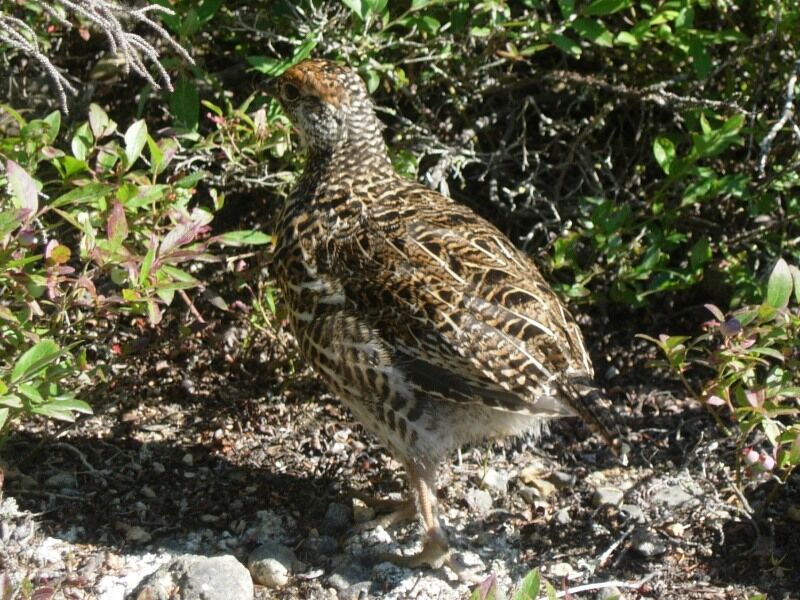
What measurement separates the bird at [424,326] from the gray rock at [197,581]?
0.63 metres

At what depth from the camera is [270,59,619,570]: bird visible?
3662 mm

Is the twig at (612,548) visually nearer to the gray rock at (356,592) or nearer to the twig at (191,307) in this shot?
the gray rock at (356,592)

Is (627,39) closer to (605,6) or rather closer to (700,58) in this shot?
(605,6)

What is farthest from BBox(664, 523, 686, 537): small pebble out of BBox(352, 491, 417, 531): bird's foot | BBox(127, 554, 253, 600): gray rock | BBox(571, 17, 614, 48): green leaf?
BBox(571, 17, 614, 48): green leaf

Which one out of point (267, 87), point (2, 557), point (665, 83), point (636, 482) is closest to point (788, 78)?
point (665, 83)

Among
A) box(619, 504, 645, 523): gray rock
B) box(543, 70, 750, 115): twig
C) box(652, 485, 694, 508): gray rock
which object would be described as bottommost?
box(619, 504, 645, 523): gray rock

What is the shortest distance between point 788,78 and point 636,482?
6.12ft

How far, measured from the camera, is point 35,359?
11.1 feet

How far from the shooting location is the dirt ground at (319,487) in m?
3.86

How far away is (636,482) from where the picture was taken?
4.23m

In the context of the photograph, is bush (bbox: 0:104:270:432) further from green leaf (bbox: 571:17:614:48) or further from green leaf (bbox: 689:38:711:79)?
green leaf (bbox: 689:38:711:79)

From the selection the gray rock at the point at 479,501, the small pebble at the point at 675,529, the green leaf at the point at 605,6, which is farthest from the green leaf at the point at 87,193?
the small pebble at the point at 675,529

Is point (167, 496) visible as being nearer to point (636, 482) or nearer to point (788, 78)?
point (636, 482)

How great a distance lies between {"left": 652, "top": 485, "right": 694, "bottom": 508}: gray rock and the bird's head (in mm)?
1740
